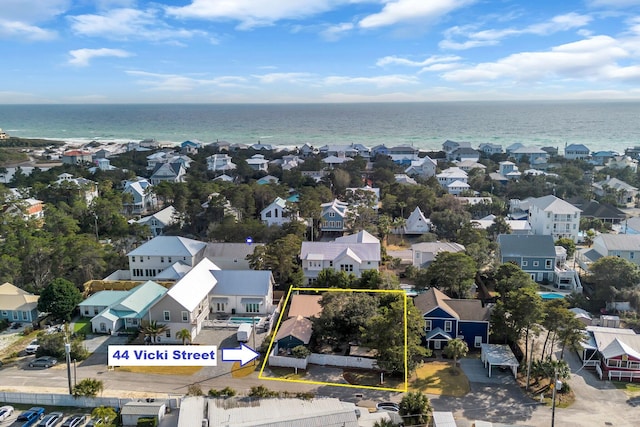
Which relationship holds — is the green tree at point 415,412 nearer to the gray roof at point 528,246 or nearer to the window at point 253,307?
the window at point 253,307

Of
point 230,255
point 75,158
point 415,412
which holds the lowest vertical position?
point 415,412

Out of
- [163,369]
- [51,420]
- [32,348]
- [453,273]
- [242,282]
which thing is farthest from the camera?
[242,282]

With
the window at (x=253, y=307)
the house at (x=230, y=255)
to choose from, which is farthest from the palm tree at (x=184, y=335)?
the house at (x=230, y=255)

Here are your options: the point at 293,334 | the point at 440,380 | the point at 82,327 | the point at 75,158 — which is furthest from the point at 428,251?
the point at 75,158

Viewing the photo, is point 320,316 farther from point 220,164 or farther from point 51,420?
point 220,164

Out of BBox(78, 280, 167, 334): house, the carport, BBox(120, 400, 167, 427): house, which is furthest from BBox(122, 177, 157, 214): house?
the carport

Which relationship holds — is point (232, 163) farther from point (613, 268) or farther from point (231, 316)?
point (613, 268)

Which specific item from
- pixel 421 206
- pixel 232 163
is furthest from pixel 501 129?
pixel 421 206
